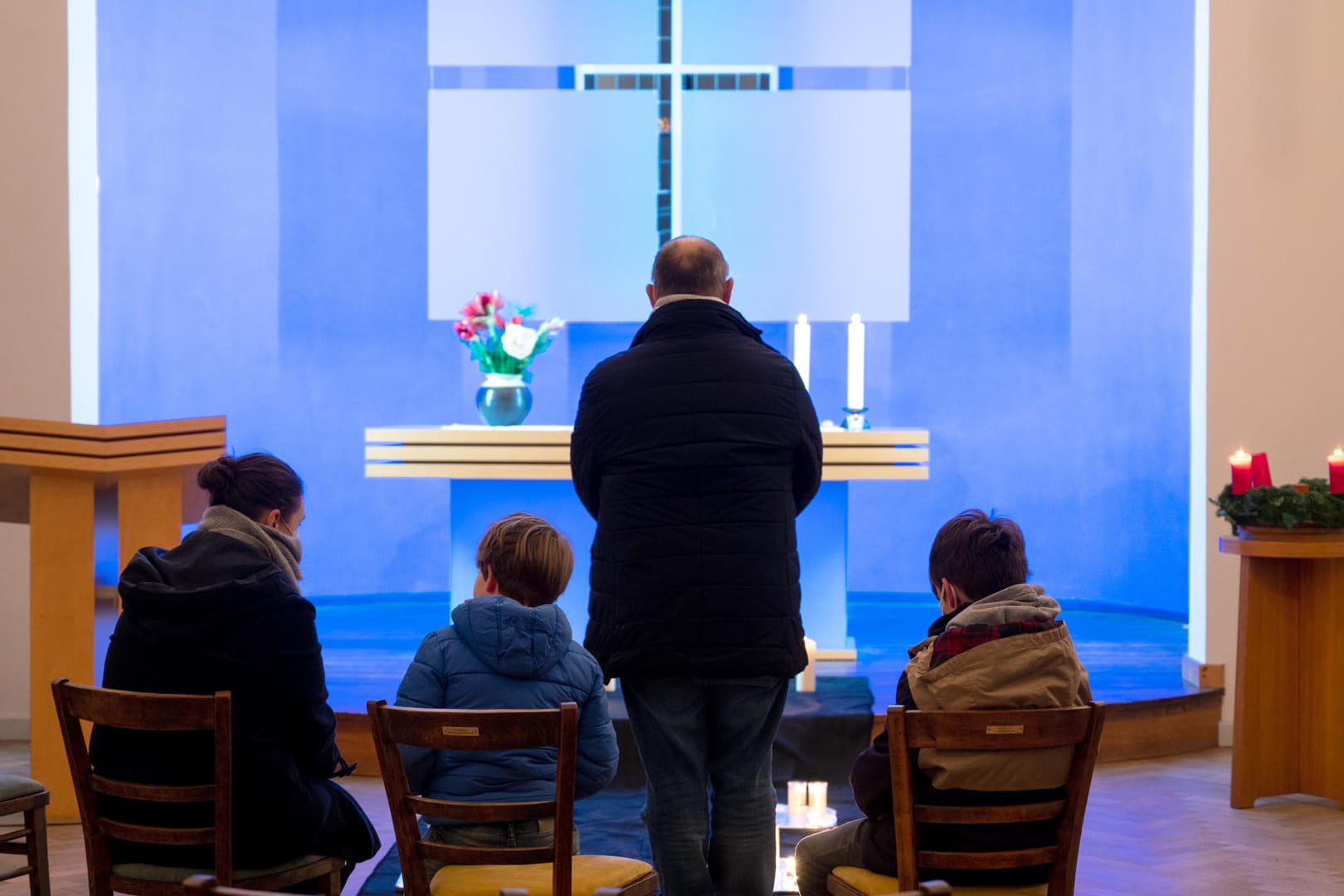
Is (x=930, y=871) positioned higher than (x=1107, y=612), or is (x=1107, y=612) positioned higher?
(x=930, y=871)

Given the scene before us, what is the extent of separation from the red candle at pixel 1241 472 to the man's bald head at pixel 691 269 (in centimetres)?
222

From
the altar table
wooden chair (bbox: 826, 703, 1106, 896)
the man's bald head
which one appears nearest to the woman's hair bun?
the man's bald head

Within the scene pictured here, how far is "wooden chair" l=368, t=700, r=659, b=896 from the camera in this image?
1.96m

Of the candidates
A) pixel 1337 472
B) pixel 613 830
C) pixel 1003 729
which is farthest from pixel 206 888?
pixel 1337 472

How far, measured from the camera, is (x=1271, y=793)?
13.4ft

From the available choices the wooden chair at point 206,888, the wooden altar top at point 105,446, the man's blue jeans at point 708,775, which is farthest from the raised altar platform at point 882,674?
the wooden chair at point 206,888

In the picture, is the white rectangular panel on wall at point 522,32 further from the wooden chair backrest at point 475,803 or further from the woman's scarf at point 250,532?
the wooden chair backrest at point 475,803

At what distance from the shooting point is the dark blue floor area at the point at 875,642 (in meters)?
4.78

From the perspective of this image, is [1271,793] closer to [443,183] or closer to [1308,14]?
[1308,14]

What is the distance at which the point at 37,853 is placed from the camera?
269 cm

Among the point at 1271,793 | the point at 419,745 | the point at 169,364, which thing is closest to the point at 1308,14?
the point at 1271,793

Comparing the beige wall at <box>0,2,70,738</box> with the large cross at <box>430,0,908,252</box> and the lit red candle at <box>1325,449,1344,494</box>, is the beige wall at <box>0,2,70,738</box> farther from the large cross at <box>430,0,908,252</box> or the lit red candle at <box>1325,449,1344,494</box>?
the lit red candle at <box>1325,449,1344,494</box>

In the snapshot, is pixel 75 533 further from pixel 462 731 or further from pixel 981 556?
pixel 981 556

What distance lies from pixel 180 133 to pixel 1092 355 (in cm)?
469
